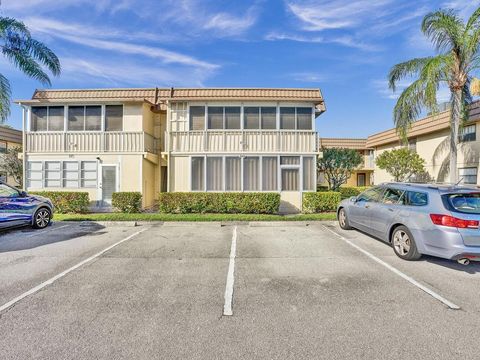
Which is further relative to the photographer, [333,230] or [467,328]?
[333,230]

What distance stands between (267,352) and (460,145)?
58.5ft

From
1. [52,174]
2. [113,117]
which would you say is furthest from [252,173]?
[52,174]

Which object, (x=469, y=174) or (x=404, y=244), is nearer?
(x=404, y=244)

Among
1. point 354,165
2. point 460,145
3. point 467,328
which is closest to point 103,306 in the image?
point 467,328

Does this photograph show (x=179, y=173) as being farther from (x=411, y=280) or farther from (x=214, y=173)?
(x=411, y=280)

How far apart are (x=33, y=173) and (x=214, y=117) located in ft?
32.2

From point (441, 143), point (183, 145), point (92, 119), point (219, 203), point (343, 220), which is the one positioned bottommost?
point (343, 220)

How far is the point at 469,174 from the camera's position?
14.1m

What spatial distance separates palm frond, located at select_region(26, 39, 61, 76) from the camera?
1215cm

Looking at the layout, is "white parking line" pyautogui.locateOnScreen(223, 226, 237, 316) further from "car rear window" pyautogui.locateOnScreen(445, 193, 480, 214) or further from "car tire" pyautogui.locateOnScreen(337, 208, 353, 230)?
"car rear window" pyautogui.locateOnScreen(445, 193, 480, 214)

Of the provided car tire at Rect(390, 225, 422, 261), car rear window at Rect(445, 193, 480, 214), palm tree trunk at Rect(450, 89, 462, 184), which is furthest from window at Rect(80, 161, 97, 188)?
palm tree trunk at Rect(450, 89, 462, 184)

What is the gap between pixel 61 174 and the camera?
13039mm

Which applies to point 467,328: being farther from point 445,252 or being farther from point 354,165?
point 354,165

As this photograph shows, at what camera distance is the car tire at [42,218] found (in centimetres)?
841
